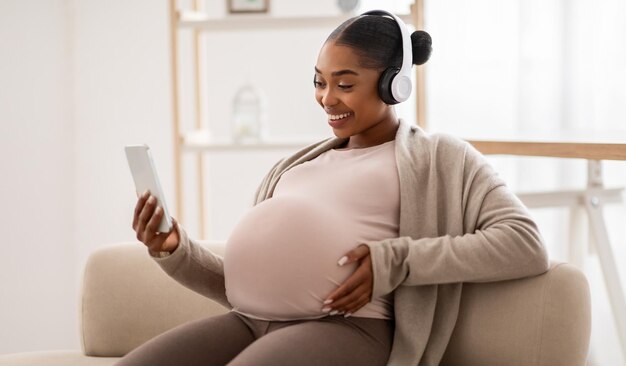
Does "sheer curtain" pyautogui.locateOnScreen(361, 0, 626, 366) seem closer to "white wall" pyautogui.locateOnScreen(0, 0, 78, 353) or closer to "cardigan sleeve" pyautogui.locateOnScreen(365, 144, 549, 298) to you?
"cardigan sleeve" pyautogui.locateOnScreen(365, 144, 549, 298)

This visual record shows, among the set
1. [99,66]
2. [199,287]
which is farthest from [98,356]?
[99,66]

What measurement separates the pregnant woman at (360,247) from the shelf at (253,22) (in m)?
1.00

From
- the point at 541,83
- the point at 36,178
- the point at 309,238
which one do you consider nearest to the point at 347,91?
the point at 309,238

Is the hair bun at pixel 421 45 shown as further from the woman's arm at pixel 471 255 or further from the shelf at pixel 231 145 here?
the shelf at pixel 231 145

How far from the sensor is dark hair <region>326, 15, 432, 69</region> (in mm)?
1600

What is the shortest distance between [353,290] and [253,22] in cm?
145

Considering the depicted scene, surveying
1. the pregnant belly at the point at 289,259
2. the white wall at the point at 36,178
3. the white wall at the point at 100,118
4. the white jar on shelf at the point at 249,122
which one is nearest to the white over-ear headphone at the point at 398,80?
the pregnant belly at the point at 289,259

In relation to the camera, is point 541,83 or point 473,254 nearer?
point 473,254

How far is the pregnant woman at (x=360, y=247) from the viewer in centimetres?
145

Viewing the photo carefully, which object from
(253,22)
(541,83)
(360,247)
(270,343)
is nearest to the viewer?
(270,343)

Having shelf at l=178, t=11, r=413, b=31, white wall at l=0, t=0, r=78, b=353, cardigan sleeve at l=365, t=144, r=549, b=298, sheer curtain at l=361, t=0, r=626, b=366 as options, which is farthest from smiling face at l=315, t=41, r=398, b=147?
white wall at l=0, t=0, r=78, b=353

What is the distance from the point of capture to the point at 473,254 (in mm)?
1445

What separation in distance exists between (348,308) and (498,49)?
5.92 ft

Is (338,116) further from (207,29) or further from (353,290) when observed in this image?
(207,29)
